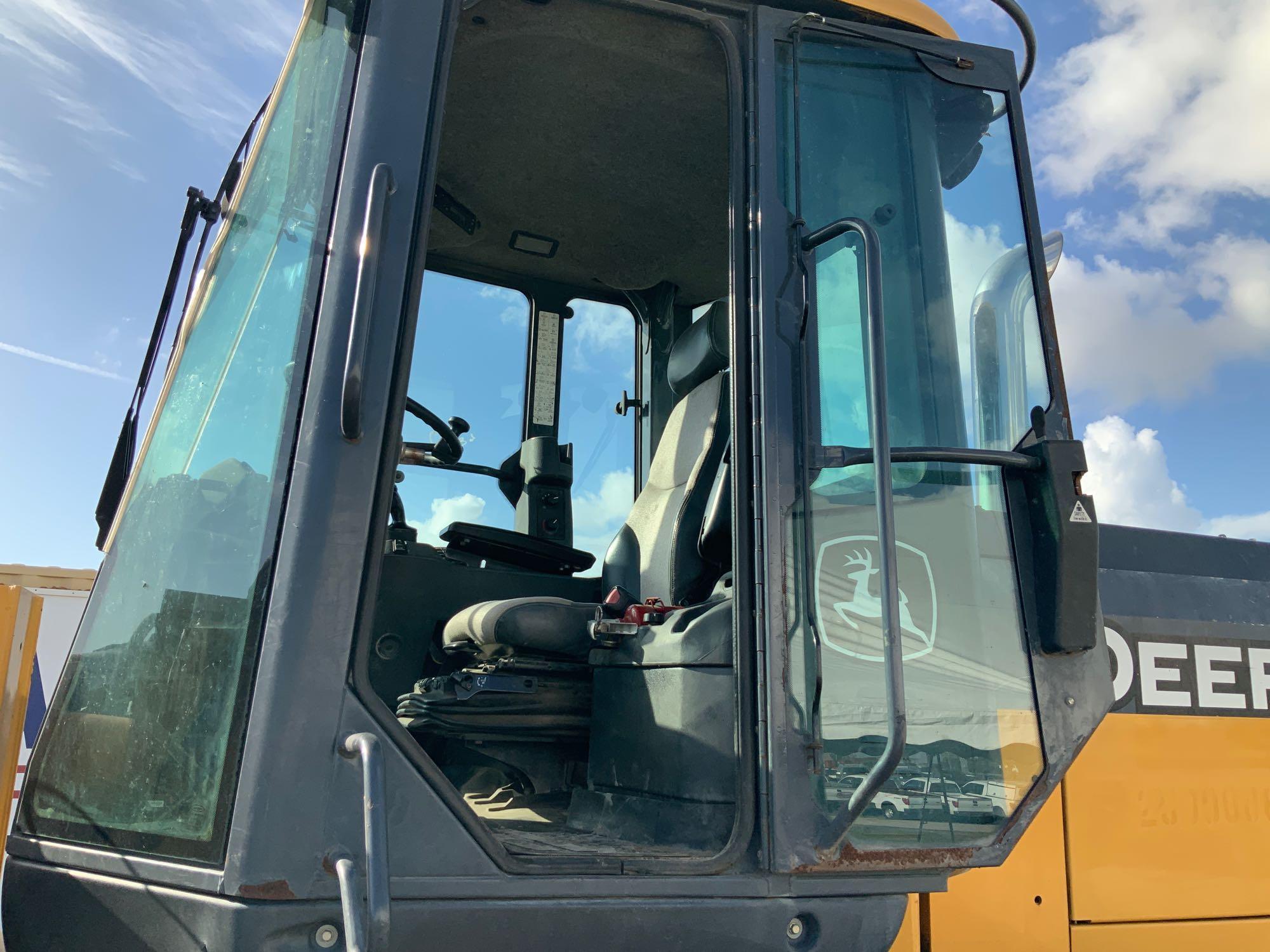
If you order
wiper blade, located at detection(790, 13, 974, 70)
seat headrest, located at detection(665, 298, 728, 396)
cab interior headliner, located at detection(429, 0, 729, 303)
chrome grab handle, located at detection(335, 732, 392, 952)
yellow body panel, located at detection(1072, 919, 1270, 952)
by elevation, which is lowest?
yellow body panel, located at detection(1072, 919, 1270, 952)

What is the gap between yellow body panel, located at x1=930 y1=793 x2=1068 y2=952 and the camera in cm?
188

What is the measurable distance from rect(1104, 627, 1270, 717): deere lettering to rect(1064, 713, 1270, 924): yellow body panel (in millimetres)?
29

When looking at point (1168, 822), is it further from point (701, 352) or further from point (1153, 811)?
point (701, 352)

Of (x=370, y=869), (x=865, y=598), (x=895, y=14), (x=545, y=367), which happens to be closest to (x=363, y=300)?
(x=370, y=869)

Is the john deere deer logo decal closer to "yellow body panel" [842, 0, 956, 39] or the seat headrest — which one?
"yellow body panel" [842, 0, 956, 39]

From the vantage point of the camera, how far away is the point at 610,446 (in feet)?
11.1

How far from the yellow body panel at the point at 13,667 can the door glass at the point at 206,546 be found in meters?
0.23

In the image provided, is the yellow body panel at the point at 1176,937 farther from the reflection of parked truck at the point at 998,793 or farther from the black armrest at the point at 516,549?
the black armrest at the point at 516,549

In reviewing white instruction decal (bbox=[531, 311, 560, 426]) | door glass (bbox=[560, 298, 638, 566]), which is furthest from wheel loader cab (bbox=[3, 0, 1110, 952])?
white instruction decal (bbox=[531, 311, 560, 426])

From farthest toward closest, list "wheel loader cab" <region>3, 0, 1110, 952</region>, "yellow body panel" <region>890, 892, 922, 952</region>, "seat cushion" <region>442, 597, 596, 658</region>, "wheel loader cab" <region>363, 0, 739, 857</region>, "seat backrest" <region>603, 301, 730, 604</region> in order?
"seat backrest" <region>603, 301, 730, 604</region>
"seat cushion" <region>442, 597, 596, 658</region>
"wheel loader cab" <region>363, 0, 739, 857</region>
"yellow body panel" <region>890, 892, 922, 952</region>
"wheel loader cab" <region>3, 0, 1110, 952</region>

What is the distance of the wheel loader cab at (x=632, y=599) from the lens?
1495 mm

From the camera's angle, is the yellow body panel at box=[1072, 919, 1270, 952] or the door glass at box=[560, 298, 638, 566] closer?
the yellow body panel at box=[1072, 919, 1270, 952]

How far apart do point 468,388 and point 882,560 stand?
1.85 m

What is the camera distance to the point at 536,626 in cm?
234
